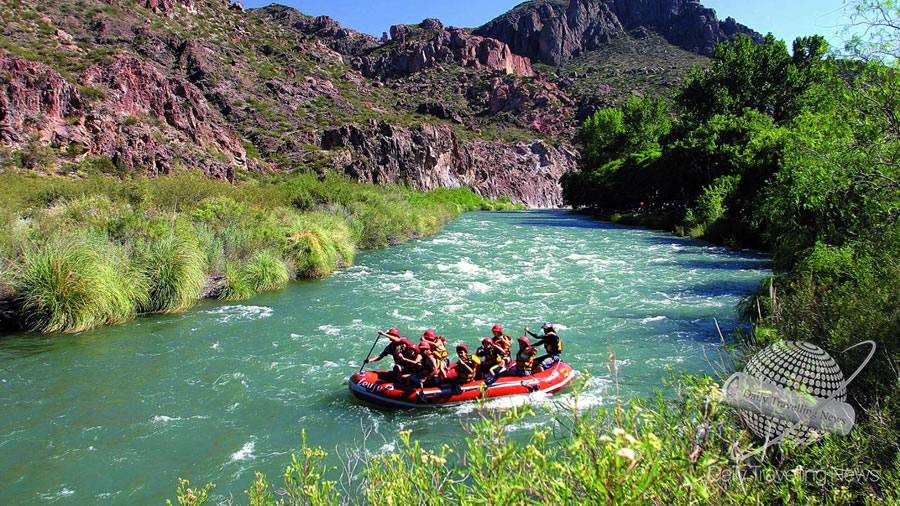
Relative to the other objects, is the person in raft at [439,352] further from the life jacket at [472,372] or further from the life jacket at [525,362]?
the life jacket at [525,362]

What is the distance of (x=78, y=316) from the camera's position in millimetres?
9930

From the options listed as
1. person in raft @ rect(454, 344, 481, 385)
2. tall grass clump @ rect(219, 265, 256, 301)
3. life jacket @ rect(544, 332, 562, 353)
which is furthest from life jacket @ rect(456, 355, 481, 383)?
tall grass clump @ rect(219, 265, 256, 301)

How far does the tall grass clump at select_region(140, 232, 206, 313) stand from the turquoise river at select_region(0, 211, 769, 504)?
49cm

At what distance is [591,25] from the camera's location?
503ft

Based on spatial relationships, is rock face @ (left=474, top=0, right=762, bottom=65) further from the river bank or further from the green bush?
the green bush

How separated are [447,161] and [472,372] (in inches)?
2983

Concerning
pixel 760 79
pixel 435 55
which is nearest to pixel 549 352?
pixel 760 79

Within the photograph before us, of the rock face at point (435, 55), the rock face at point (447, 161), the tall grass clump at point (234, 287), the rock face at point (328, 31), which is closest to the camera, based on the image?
the tall grass clump at point (234, 287)

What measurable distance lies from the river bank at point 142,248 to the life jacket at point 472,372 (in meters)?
7.77

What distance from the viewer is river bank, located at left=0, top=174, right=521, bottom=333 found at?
9.90 meters

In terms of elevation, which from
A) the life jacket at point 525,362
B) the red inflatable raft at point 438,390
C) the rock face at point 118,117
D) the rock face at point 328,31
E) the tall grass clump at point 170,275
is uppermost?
the rock face at point 328,31

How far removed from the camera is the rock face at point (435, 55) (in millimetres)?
122750

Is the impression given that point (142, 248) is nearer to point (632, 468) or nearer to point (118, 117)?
point (632, 468)

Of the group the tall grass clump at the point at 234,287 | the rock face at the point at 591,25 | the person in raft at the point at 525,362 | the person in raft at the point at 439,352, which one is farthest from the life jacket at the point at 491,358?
the rock face at the point at 591,25
